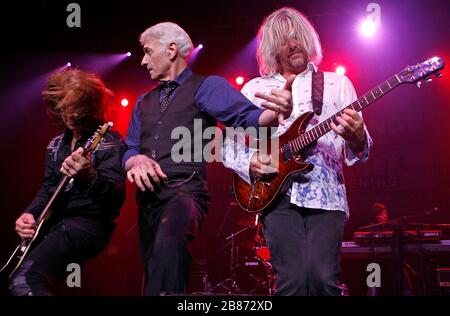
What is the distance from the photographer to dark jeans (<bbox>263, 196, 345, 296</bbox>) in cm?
298

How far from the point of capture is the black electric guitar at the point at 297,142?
3316 millimetres

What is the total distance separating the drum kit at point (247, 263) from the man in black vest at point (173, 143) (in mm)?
4981

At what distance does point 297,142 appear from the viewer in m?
3.38

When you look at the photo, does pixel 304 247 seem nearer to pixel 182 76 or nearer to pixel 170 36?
pixel 182 76

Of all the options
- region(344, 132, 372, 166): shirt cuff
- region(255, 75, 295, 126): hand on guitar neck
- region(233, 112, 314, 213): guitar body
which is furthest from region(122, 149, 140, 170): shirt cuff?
region(344, 132, 372, 166): shirt cuff

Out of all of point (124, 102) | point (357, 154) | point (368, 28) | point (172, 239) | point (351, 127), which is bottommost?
point (172, 239)

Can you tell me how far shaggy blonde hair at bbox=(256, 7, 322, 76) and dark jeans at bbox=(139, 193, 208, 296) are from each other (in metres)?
1.19

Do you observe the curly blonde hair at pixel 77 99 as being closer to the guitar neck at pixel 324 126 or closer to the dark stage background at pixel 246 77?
the guitar neck at pixel 324 126

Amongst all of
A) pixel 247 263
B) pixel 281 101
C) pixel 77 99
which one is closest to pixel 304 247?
pixel 281 101

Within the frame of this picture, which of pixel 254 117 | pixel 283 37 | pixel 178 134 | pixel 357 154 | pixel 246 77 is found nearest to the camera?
pixel 254 117

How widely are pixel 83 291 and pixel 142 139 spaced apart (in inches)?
283

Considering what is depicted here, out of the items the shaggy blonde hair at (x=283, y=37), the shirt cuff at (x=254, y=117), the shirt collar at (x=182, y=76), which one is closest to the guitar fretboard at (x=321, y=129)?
the shirt cuff at (x=254, y=117)

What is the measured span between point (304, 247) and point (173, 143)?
1.09 metres

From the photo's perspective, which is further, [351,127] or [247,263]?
[247,263]
